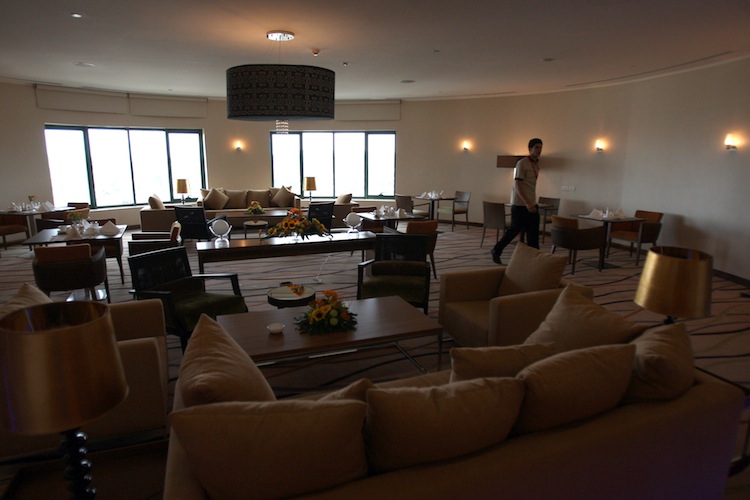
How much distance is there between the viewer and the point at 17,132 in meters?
8.77

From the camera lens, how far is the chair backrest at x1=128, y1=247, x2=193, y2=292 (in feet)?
11.9

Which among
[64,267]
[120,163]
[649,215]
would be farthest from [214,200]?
[649,215]

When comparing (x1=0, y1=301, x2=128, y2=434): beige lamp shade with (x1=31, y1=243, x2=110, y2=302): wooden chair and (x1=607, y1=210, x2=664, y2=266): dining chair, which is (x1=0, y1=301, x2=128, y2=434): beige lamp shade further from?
(x1=607, y1=210, x2=664, y2=266): dining chair

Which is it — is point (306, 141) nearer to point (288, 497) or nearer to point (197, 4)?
point (197, 4)

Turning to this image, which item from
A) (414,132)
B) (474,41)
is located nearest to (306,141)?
(414,132)

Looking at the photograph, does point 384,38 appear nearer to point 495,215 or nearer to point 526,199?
point 526,199

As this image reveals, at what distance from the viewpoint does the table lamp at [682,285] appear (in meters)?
2.05

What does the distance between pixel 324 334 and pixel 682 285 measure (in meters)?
2.05

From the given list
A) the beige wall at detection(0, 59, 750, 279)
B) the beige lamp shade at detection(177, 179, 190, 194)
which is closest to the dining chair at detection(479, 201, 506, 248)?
the beige wall at detection(0, 59, 750, 279)

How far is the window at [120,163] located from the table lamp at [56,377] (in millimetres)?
10346

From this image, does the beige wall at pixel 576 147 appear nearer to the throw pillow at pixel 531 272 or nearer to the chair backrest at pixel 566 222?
the chair backrest at pixel 566 222

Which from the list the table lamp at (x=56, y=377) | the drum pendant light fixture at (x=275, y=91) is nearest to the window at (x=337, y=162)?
the drum pendant light fixture at (x=275, y=91)

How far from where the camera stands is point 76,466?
1521mm

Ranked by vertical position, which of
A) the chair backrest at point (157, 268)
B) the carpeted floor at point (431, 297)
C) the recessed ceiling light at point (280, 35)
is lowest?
the carpeted floor at point (431, 297)
